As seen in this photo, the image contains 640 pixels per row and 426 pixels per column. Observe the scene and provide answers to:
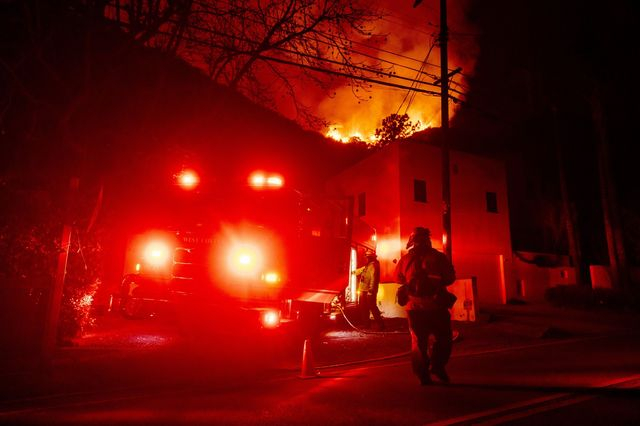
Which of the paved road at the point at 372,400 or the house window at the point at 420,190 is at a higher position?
the house window at the point at 420,190

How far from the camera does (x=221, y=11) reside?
8945mm

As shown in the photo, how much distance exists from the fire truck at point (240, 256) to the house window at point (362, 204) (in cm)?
1211

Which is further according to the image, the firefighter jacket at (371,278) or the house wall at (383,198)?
the house wall at (383,198)

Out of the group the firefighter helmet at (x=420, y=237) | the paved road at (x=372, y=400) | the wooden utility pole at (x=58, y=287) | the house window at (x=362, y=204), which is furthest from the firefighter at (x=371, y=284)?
the house window at (x=362, y=204)

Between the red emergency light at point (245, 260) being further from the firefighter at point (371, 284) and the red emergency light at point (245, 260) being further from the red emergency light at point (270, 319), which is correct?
the firefighter at point (371, 284)

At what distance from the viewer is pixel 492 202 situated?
21.5 m

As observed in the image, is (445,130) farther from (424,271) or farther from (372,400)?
(372,400)

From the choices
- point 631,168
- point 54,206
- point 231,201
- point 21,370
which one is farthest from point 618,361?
point 631,168

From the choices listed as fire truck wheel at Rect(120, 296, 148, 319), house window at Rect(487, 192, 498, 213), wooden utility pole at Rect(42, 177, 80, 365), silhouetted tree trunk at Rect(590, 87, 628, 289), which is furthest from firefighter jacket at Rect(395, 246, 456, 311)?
silhouetted tree trunk at Rect(590, 87, 628, 289)

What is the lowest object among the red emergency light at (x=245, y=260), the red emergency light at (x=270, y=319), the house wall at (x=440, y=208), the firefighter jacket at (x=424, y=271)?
the red emergency light at (x=270, y=319)

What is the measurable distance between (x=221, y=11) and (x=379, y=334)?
26.5 feet

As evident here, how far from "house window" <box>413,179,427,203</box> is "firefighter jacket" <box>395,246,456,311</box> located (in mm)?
14094

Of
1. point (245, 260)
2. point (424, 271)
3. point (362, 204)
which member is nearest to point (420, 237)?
point (424, 271)

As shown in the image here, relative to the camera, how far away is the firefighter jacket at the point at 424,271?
17.1ft
